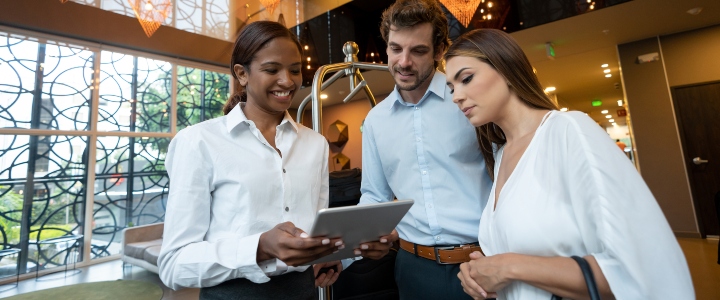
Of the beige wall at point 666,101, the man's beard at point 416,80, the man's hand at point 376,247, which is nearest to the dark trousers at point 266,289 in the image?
the man's hand at point 376,247

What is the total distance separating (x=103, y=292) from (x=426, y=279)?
2497mm

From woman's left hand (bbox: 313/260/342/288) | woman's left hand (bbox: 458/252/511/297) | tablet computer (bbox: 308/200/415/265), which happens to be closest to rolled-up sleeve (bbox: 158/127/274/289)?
tablet computer (bbox: 308/200/415/265)

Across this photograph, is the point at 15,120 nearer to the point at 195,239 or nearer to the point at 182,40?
the point at 182,40

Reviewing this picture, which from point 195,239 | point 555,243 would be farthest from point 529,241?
point 195,239

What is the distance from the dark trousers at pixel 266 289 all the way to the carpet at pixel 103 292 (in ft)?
5.99

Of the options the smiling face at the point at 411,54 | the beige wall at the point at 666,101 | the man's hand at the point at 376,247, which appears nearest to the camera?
the man's hand at the point at 376,247

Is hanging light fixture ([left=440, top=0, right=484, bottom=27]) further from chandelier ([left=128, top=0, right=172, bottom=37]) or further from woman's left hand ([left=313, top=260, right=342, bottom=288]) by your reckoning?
woman's left hand ([left=313, top=260, right=342, bottom=288])

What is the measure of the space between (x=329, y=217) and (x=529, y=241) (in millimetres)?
469

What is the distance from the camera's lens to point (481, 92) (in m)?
1.00

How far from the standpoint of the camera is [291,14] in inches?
297

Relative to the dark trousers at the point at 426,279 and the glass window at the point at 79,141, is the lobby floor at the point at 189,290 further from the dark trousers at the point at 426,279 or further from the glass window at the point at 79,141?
the dark trousers at the point at 426,279

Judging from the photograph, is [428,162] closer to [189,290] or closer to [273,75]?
[273,75]

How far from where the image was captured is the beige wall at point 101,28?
520 cm

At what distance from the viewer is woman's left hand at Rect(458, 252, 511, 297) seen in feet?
2.63
